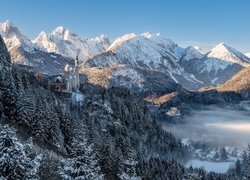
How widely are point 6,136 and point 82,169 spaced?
1025cm

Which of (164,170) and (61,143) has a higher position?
(61,143)

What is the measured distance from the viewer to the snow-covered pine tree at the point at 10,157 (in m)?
38.4

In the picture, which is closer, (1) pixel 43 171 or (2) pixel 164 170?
(1) pixel 43 171

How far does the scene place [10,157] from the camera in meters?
38.6

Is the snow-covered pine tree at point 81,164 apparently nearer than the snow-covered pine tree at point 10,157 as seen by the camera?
No

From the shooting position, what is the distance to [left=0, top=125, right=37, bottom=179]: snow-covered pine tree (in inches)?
1511

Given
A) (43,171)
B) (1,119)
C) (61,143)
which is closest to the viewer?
(43,171)

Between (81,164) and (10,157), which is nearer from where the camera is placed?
(10,157)

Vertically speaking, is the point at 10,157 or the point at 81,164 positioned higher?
the point at 10,157

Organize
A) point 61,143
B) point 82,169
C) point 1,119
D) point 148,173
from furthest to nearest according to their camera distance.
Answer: point 148,173 < point 61,143 < point 1,119 < point 82,169

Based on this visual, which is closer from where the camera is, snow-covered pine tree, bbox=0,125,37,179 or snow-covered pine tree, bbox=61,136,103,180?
snow-covered pine tree, bbox=0,125,37,179

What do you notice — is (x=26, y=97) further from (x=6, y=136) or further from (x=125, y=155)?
(x=6, y=136)

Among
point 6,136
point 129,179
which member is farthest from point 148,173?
point 6,136

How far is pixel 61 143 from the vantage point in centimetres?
10781
